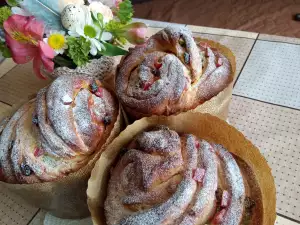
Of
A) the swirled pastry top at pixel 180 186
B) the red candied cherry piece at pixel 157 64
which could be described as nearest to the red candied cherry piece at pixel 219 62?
the red candied cherry piece at pixel 157 64

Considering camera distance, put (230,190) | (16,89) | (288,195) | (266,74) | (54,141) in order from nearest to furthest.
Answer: (230,190) → (54,141) → (288,195) → (266,74) → (16,89)

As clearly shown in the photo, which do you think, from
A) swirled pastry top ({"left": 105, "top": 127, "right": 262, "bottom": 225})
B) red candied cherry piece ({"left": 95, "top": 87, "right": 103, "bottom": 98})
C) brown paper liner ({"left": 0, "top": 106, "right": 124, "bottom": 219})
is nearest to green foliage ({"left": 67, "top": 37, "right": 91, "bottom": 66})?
red candied cherry piece ({"left": 95, "top": 87, "right": 103, "bottom": 98})

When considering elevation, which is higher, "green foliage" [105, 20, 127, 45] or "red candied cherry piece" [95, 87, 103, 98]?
"green foliage" [105, 20, 127, 45]

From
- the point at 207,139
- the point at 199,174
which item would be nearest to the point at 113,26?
the point at 207,139

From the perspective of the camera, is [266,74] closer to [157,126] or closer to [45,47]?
[157,126]

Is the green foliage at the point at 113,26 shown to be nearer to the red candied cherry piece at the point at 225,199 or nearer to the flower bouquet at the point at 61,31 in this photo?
the flower bouquet at the point at 61,31

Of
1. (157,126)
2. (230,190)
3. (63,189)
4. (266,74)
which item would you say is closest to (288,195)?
(230,190)

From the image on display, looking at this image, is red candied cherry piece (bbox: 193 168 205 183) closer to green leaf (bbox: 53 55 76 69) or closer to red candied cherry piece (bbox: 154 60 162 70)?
red candied cherry piece (bbox: 154 60 162 70)
